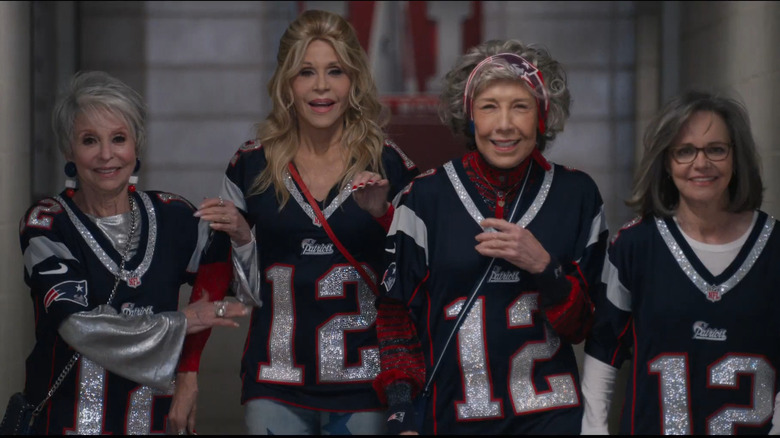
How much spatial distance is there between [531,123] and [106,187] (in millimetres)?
1067

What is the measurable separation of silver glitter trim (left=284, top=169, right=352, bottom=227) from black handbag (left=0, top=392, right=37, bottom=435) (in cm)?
83

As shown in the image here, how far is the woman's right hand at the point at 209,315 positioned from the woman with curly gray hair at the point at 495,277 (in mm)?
372

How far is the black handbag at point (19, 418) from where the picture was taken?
2.49m

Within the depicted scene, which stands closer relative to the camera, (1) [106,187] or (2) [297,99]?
(1) [106,187]

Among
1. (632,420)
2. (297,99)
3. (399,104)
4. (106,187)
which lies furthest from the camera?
(399,104)

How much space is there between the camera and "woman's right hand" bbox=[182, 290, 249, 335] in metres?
2.60

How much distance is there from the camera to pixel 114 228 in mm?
2617

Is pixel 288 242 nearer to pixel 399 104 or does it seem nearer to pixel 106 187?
pixel 106 187

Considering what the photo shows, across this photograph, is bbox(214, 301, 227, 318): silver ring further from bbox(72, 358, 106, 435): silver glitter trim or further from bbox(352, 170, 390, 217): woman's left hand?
bbox(352, 170, 390, 217): woman's left hand

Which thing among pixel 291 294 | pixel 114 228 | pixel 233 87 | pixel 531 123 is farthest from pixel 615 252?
pixel 233 87

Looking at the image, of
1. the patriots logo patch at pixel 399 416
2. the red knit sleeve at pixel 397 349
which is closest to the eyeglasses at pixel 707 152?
the red knit sleeve at pixel 397 349

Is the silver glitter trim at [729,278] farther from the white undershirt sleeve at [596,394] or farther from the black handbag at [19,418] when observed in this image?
the black handbag at [19,418]

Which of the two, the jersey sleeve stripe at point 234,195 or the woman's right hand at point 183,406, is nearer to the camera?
the woman's right hand at point 183,406

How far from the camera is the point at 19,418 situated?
8.19ft
